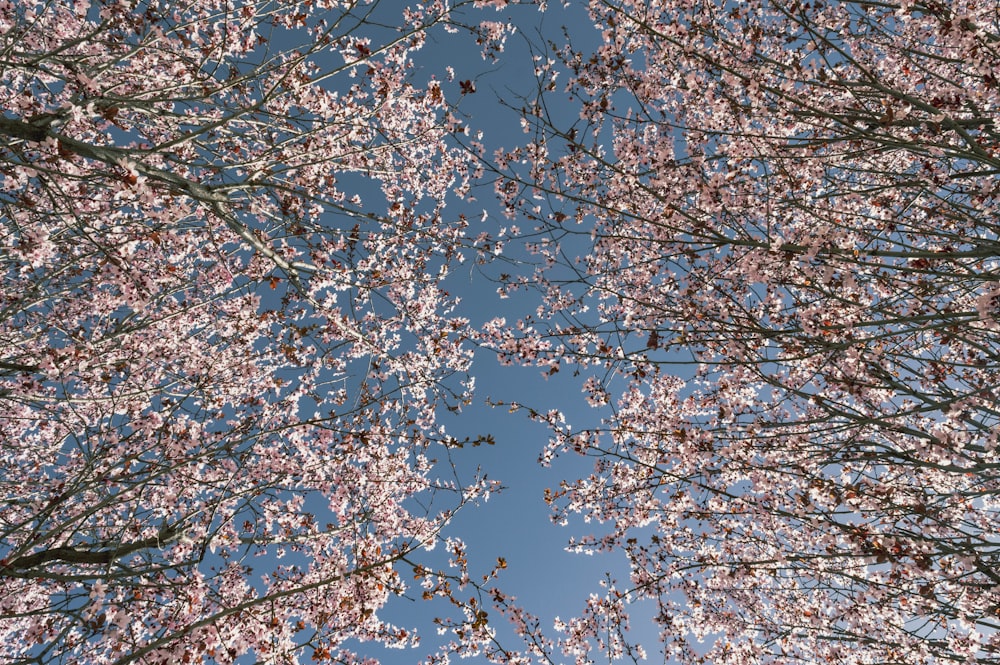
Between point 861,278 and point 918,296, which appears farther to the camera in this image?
point 861,278

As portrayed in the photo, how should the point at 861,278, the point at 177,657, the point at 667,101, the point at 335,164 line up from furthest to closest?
the point at 667,101 < the point at 335,164 < the point at 861,278 < the point at 177,657

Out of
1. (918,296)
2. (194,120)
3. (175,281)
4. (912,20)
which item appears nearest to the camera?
(194,120)

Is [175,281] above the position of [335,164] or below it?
below

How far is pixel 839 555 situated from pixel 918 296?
2.49m

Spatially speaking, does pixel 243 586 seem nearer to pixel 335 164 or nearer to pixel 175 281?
pixel 175 281

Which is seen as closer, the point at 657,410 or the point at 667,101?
the point at 667,101

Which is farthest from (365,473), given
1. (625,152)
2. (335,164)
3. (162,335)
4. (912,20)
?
(912,20)

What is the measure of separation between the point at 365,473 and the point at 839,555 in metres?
5.82

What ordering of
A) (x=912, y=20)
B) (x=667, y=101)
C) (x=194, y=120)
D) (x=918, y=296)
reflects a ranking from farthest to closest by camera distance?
1. (x=667, y=101)
2. (x=912, y=20)
3. (x=918, y=296)
4. (x=194, y=120)

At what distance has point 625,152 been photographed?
6.25m

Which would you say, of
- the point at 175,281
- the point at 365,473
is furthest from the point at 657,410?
the point at 175,281

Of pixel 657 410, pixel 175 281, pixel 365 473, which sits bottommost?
pixel 657 410

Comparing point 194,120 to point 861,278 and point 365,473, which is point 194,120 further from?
point 861,278

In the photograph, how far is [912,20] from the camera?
5.71 m
